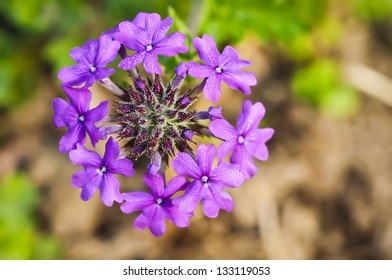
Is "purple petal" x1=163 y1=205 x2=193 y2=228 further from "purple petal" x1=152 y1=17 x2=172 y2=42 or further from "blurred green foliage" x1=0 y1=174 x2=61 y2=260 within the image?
"blurred green foliage" x1=0 y1=174 x2=61 y2=260

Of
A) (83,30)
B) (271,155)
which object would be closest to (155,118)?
(83,30)

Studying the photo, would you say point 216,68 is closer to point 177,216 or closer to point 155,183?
point 155,183

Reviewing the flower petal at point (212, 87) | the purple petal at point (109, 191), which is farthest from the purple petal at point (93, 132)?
the flower petal at point (212, 87)

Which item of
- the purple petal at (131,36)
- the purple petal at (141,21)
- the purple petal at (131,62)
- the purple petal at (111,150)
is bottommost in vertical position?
the purple petal at (111,150)

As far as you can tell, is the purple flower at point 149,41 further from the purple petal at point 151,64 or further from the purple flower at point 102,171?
the purple flower at point 102,171

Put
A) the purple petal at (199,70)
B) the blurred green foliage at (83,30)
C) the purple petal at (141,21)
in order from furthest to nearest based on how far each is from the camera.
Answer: the blurred green foliage at (83,30) → the purple petal at (141,21) → the purple petal at (199,70)

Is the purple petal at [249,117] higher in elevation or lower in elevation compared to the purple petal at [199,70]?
lower
